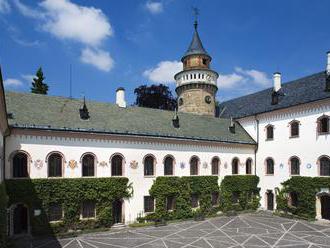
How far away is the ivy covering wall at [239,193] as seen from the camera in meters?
32.8

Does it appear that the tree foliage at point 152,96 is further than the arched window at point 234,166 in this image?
Yes

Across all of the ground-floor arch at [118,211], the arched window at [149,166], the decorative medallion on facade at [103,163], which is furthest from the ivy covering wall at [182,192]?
the decorative medallion on facade at [103,163]

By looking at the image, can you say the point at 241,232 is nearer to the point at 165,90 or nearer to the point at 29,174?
the point at 29,174

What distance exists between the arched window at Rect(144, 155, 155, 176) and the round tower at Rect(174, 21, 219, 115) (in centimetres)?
1530

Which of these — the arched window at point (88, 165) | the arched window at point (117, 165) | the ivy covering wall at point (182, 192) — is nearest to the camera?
the arched window at point (88, 165)

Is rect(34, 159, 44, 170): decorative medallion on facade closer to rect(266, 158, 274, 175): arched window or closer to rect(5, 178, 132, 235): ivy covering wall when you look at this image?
rect(5, 178, 132, 235): ivy covering wall

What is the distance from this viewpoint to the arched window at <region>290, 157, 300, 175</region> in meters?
31.4

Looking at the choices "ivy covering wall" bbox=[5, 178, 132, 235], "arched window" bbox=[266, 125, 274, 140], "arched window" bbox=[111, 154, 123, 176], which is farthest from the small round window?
"ivy covering wall" bbox=[5, 178, 132, 235]

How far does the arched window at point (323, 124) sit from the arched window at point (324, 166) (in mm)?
2552

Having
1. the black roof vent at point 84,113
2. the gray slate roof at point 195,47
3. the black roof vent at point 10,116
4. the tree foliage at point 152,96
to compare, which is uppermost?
the gray slate roof at point 195,47

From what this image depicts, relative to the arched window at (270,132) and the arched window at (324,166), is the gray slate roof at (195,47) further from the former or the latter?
the arched window at (324,166)

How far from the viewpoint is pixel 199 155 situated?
31.8 meters

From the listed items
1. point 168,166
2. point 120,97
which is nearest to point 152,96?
point 120,97

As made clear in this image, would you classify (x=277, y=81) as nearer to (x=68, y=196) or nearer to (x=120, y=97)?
(x=120, y=97)
